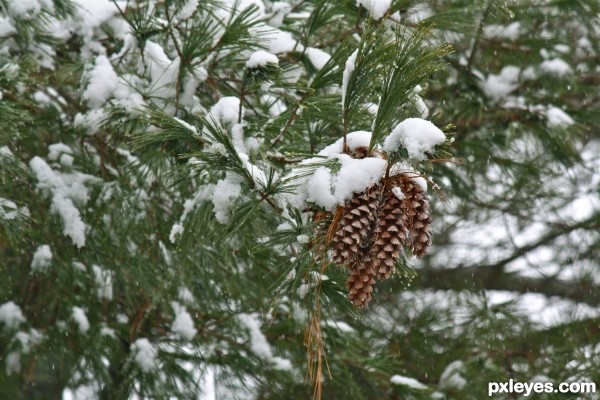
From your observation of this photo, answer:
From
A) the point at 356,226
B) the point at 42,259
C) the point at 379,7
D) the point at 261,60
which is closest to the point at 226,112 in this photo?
the point at 261,60

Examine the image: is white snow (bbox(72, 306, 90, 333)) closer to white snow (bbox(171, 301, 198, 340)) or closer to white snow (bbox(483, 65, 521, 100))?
white snow (bbox(171, 301, 198, 340))

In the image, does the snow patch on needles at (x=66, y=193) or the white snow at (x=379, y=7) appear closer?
the white snow at (x=379, y=7)

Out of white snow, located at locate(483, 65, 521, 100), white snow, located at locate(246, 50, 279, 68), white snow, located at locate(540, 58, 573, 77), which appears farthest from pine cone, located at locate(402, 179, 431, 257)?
white snow, located at locate(540, 58, 573, 77)

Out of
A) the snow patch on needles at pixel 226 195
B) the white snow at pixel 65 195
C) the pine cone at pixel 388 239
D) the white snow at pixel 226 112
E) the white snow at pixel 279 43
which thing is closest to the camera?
the pine cone at pixel 388 239

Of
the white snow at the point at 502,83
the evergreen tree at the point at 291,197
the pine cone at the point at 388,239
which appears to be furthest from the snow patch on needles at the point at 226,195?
the white snow at the point at 502,83

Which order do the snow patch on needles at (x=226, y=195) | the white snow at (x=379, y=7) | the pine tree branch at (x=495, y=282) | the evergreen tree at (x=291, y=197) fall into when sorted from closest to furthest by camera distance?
the evergreen tree at (x=291, y=197)
the snow patch on needles at (x=226, y=195)
the white snow at (x=379, y=7)
the pine tree branch at (x=495, y=282)

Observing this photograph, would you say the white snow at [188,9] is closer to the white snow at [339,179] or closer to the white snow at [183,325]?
the white snow at [339,179]

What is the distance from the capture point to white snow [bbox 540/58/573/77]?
3.57 metres

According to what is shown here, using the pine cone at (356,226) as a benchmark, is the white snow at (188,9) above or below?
above

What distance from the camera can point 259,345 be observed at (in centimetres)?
312

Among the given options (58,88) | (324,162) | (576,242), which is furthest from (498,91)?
(324,162)

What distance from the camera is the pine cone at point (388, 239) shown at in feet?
4.68

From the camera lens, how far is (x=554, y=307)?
13.2 feet

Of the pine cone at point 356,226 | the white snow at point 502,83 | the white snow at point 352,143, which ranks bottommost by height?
the pine cone at point 356,226
